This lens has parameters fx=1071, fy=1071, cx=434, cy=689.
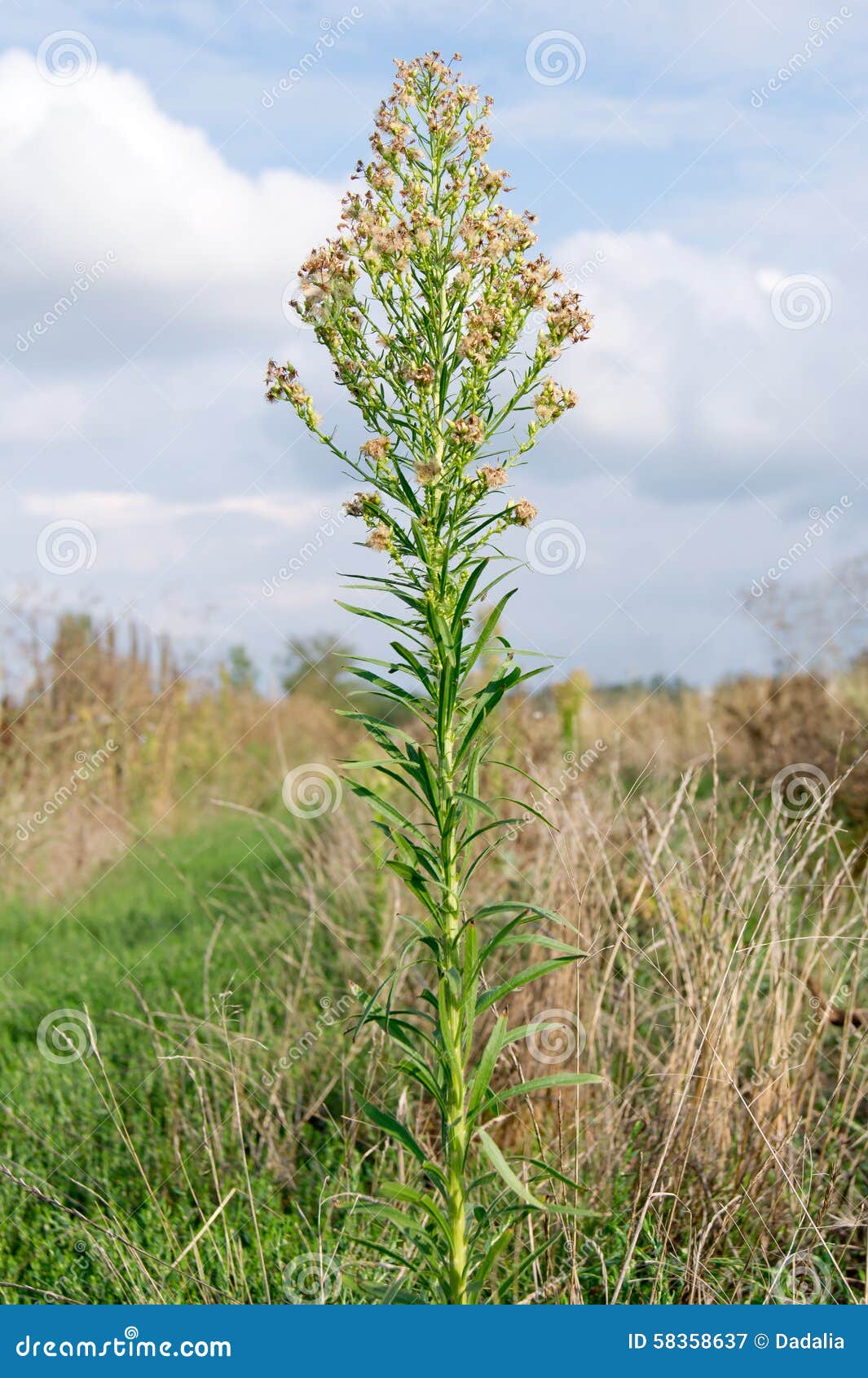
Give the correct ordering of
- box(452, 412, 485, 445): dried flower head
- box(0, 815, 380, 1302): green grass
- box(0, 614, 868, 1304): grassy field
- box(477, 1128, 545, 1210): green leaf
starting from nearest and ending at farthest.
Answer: box(477, 1128, 545, 1210): green leaf
box(452, 412, 485, 445): dried flower head
box(0, 614, 868, 1304): grassy field
box(0, 815, 380, 1302): green grass

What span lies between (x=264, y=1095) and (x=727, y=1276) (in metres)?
1.82

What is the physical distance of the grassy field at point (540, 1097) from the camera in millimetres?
2764

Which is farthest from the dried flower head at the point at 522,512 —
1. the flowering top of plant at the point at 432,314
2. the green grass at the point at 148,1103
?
the green grass at the point at 148,1103

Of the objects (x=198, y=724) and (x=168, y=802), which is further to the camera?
(x=198, y=724)

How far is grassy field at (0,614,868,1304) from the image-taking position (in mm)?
2764

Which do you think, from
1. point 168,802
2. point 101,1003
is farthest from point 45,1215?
point 168,802

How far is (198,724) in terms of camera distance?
11.6 metres

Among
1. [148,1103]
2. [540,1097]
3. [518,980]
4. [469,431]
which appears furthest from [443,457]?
[148,1103]

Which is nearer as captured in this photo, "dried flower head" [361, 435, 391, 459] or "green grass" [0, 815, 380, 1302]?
"dried flower head" [361, 435, 391, 459]

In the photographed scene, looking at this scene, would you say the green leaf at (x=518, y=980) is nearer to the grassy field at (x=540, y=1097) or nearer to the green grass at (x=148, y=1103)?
the grassy field at (x=540, y=1097)

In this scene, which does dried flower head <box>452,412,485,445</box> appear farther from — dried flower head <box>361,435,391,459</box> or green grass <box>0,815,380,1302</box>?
green grass <box>0,815,380,1302</box>

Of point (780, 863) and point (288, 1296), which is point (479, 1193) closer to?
point (288, 1296)

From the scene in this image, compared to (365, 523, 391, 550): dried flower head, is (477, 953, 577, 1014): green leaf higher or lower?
lower

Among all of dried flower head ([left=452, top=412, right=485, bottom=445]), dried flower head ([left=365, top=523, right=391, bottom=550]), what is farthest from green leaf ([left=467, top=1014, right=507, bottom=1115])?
dried flower head ([left=452, top=412, right=485, bottom=445])
